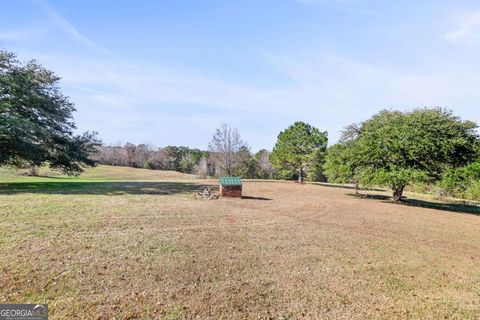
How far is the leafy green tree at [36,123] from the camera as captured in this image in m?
16.2

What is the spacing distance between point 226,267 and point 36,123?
18759 millimetres

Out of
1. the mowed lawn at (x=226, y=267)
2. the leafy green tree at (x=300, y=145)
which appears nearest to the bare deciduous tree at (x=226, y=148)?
the leafy green tree at (x=300, y=145)

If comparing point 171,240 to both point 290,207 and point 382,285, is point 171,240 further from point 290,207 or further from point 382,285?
point 290,207

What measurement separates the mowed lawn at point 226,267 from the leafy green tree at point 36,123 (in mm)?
8777

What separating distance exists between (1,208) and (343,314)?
11516 mm

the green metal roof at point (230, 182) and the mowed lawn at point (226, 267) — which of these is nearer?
the mowed lawn at point (226, 267)

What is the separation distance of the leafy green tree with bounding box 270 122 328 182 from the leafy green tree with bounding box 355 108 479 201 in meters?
12.5

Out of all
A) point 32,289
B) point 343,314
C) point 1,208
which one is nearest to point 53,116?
point 1,208

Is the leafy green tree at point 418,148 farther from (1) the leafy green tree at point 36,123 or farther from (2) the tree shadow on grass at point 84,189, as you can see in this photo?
(1) the leafy green tree at point 36,123

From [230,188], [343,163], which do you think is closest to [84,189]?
[230,188]

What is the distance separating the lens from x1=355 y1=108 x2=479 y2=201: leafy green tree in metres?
16.3

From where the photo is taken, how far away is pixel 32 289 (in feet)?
13.8

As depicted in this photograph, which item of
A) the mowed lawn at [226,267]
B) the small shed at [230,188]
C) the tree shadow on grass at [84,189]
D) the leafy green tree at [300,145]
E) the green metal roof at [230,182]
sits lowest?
the mowed lawn at [226,267]

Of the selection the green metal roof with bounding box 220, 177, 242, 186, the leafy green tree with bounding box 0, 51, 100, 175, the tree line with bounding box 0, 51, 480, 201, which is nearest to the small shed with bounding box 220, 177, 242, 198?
the green metal roof with bounding box 220, 177, 242, 186
